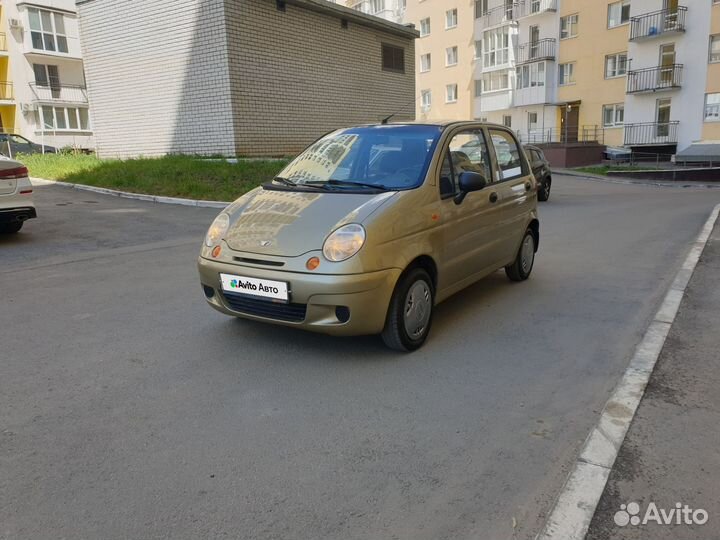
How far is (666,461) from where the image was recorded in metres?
3.03

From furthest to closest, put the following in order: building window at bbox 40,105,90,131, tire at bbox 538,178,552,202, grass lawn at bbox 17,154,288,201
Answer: building window at bbox 40,105,90,131 → tire at bbox 538,178,552,202 → grass lawn at bbox 17,154,288,201

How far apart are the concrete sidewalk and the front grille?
7.36 feet

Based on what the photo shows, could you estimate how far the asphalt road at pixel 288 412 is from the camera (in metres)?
2.63

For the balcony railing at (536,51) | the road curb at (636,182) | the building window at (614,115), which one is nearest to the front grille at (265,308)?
the road curb at (636,182)

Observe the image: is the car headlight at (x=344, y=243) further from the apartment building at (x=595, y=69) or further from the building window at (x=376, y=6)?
the building window at (x=376, y=6)

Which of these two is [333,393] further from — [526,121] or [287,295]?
[526,121]

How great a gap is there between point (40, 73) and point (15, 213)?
35.5 meters

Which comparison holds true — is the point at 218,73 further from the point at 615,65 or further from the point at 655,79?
the point at 615,65

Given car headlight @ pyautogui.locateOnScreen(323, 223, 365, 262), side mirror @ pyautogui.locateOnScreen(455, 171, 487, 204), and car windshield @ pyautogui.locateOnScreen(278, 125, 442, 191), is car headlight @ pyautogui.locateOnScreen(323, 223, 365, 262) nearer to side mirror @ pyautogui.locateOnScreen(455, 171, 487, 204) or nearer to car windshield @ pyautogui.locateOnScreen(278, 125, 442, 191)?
car windshield @ pyautogui.locateOnScreen(278, 125, 442, 191)

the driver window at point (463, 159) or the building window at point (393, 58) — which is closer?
the driver window at point (463, 159)

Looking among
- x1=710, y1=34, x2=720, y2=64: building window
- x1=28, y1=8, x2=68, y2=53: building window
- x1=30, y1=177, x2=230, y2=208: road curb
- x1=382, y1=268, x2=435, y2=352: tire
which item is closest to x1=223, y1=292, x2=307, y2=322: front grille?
x1=382, y1=268, x2=435, y2=352: tire

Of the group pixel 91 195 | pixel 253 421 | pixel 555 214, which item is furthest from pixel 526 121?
pixel 253 421

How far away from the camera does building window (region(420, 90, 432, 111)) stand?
1875 inches

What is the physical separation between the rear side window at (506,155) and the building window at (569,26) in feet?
111
